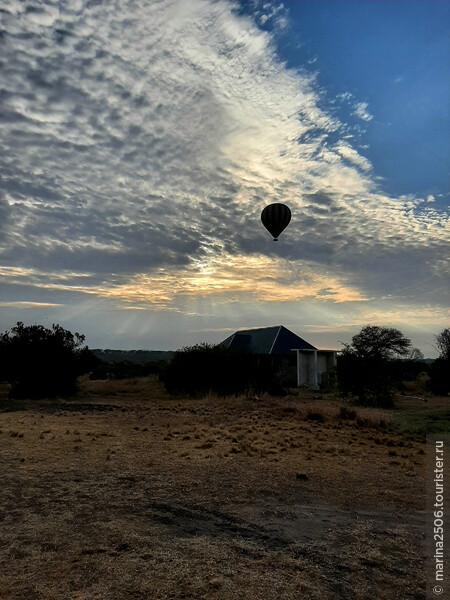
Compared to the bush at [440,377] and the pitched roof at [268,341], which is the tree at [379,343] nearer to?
the bush at [440,377]

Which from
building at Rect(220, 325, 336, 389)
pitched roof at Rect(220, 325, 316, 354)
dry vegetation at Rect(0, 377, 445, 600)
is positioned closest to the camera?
dry vegetation at Rect(0, 377, 445, 600)

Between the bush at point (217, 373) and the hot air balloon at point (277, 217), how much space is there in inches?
524

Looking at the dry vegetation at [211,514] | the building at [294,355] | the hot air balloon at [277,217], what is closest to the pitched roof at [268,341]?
the building at [294,355]

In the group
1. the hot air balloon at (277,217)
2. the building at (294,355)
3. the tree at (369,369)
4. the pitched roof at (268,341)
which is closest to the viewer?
the hot air balloon at (277,217)

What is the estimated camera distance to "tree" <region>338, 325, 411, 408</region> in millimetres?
24281

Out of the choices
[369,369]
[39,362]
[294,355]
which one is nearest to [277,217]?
[369,369]

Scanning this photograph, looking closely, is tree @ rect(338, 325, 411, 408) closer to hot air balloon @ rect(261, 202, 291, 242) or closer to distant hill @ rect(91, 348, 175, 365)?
hot air balloon @ rect(261, 202, 291, 242)

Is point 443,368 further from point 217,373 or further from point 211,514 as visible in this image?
point 211,514

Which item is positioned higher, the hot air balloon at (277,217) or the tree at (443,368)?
the hot air balloon at (277,217)

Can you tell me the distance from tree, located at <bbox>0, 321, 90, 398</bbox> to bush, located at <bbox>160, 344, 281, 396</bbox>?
643 centimetres

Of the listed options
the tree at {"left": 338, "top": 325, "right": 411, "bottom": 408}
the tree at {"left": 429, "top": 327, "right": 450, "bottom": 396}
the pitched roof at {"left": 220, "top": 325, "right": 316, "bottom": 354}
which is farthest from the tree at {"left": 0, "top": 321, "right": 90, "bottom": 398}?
the tree at {"left": 429, "top": 327, "right": 450, "bottom": 396}

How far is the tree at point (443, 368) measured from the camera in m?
26.1

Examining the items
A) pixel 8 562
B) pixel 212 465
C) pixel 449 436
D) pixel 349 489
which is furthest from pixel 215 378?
pixel 8 562

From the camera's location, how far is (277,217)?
668 inches
